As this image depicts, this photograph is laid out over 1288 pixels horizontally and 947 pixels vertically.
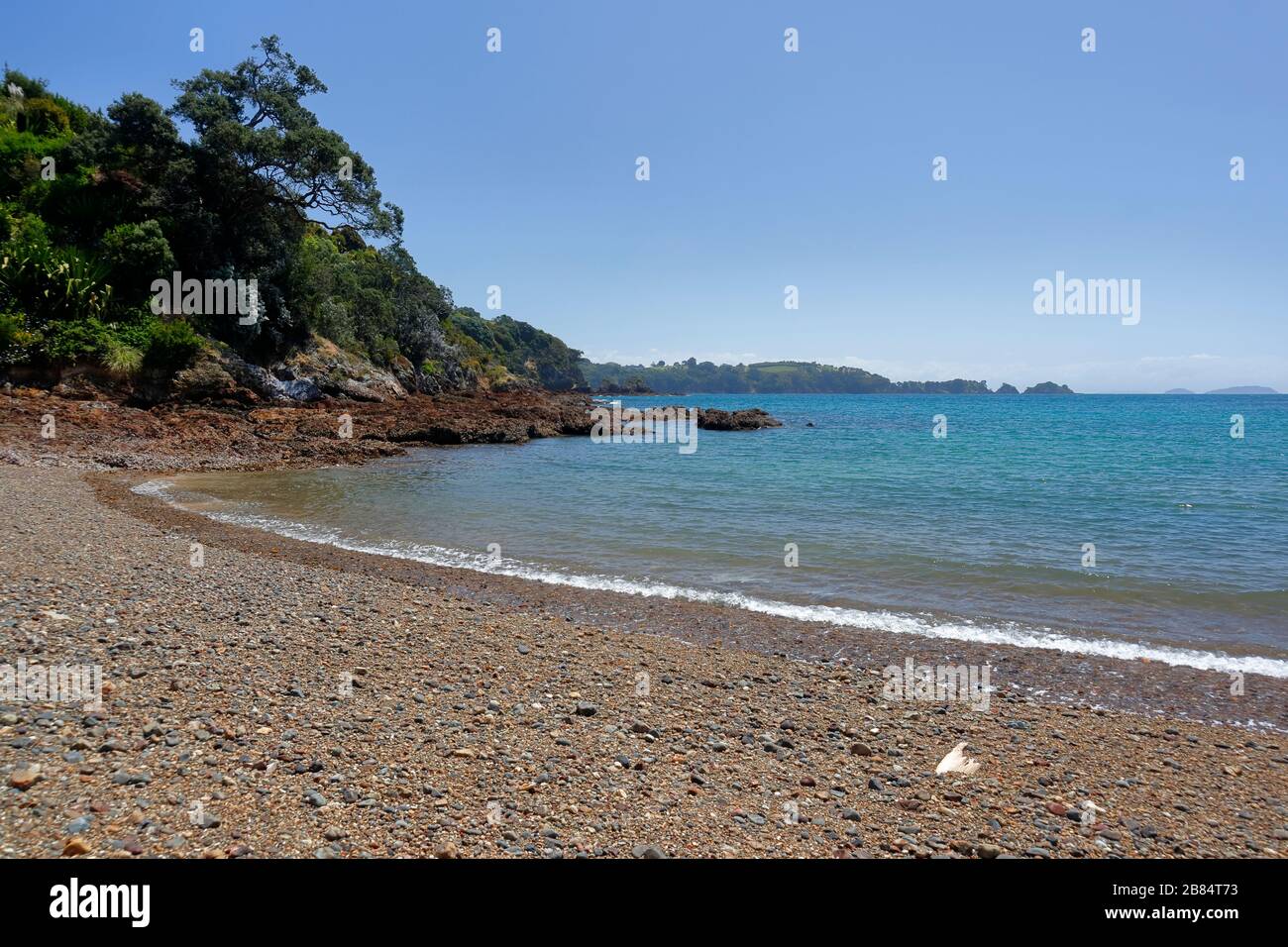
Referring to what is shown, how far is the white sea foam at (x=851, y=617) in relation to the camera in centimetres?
838

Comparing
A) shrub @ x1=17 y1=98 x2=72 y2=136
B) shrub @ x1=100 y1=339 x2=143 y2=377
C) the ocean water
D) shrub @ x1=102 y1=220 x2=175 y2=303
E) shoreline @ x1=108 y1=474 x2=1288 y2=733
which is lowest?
shoreline @ x1=108 y1=474 x2=1288 y2=733

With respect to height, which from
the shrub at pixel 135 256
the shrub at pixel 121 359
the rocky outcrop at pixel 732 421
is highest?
the shrub at pixel 135 256

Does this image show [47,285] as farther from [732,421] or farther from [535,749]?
[732,421]

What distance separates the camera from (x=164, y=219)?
1221 inches

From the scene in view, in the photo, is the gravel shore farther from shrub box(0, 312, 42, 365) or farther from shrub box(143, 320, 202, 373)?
shrub box(143, 320, 202, 373)

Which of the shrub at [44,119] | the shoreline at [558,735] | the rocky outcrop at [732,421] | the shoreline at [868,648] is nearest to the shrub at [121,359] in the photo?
the shrub at [44,119]

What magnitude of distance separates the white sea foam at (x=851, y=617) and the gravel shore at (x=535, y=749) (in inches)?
26.0

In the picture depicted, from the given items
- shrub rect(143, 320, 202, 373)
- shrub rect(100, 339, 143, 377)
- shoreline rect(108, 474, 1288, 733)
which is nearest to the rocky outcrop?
shrub rect(143, 320, 202, 373)

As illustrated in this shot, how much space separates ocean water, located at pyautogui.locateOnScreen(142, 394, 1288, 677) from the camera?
9.91 meters

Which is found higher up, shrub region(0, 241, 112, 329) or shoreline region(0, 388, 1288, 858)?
shrub region(0, 241, 112, 329)

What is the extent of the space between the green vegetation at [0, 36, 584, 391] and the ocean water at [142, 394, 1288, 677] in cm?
1113

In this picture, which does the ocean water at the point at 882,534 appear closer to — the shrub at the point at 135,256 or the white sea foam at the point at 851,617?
the white sea foam at the point at 851,617

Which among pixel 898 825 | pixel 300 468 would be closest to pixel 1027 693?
pixel 898 825

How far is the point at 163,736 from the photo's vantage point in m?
4.88
